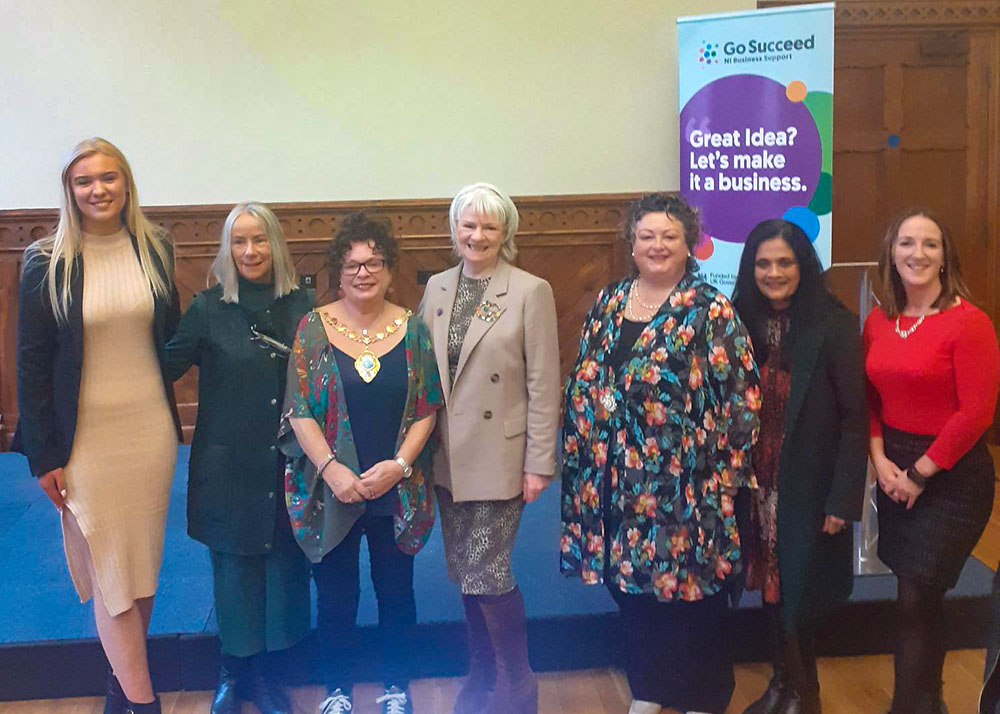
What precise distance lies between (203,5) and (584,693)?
13.3ft

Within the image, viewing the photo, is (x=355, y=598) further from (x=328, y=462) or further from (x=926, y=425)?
(x=926, y=425)

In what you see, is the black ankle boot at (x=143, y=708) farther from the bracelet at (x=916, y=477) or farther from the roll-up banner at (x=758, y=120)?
the roll-up banner at (x=758, y=120)

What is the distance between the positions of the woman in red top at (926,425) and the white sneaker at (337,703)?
1.42 metres

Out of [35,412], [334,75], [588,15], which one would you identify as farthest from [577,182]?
[35,412]

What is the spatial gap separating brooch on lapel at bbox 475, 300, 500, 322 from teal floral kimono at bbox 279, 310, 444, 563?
145 mm

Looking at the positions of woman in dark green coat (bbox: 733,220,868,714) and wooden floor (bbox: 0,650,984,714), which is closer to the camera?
woman in dark green coat (bbox: 733,220,868,714)

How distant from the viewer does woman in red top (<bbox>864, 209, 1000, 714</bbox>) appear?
1.93m

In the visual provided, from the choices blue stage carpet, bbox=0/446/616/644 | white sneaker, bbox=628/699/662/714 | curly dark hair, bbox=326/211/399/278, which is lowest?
white sneaker, bbox=628/699/662/714

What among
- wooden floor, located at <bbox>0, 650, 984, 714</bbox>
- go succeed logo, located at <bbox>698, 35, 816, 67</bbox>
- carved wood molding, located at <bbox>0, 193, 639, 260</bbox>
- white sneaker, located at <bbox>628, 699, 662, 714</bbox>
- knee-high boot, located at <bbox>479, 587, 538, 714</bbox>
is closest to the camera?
knee-high boot, located at <bbox>479, 587, 538, 714</bbox>

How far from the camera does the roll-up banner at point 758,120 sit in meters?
3.89

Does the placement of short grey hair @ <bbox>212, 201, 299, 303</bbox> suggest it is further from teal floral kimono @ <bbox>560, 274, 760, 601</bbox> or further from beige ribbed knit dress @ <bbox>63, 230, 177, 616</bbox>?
teal floral kimono @ <bbox>560, 274, 760, 601</bbox>

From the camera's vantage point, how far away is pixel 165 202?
4.68 meters

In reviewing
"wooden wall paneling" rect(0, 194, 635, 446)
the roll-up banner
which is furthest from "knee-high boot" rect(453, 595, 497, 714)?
"wooden wall paneling" rect(0, 194, 635, 446)

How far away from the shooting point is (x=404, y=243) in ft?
15.7
